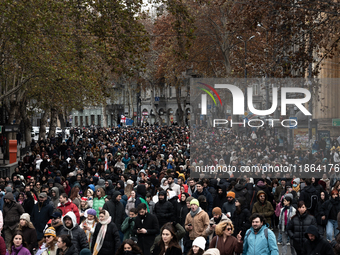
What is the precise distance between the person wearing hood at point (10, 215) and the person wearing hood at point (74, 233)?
313 centimetres

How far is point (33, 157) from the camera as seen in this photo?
85.6 ft

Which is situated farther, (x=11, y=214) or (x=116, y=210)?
(x=11, y=214)

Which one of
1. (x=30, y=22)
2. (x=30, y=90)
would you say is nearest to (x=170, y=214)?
(x=30, y=22)

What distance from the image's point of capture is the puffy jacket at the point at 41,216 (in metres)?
10.9

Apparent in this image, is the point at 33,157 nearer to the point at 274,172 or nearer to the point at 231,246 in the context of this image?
the point at 274,172

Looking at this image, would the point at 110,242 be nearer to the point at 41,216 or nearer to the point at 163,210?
the point at 163,210

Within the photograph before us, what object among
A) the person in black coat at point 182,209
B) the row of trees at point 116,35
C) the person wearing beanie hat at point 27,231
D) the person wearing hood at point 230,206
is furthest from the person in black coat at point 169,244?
the row of trees at point 116,35

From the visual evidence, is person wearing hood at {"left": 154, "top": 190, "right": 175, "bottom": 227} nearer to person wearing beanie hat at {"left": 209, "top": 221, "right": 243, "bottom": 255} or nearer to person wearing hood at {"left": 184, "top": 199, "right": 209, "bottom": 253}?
person wearing hood at {"left": 184, "top": 199, "right": 209, "bottom": 253}

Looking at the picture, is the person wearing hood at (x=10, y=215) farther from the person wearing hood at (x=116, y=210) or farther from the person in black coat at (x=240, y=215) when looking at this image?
the person in black coat at (x=240, y=215)

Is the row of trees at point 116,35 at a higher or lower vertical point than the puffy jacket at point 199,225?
higher

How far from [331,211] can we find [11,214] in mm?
6353

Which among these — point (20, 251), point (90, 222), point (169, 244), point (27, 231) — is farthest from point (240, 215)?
point (20, 251)

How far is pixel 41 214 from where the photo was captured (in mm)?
10953

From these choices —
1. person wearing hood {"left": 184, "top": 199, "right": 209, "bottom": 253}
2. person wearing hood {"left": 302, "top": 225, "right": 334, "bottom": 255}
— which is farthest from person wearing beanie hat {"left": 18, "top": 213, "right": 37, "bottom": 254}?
person wearing hood {"left": 302, "top": 225, "right": 334, "bottom": 255}
